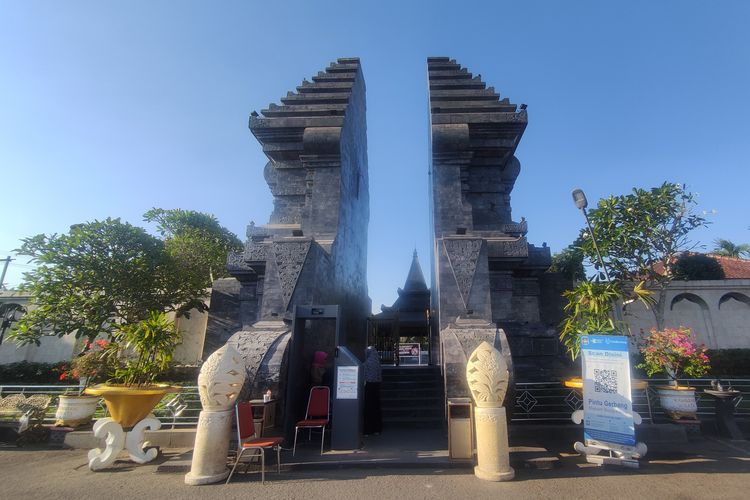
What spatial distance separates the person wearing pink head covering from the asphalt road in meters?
2.40

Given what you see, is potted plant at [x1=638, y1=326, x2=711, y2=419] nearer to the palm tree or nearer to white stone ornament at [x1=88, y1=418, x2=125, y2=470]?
white stone ornament at [x1=88, y1=418, x2=125, y2=470]

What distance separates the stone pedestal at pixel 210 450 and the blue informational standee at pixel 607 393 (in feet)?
17.4

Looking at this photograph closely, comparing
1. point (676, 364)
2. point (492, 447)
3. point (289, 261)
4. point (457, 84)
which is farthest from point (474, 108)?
point (492, 447)

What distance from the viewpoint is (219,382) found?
16.3ft

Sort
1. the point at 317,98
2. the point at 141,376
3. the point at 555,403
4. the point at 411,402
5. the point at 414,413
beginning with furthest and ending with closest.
Result: the point at 317,98 → the point at 411,402 → the point at 414,413 → the point at 555,403 → the point at 141,376

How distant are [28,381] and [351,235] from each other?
61.7 feet

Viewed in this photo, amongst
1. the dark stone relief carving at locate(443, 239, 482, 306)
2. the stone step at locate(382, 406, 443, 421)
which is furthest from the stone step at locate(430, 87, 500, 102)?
the stone step at locate(382, 406, 443, 421)

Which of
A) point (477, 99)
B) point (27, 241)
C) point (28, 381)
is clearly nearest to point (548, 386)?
point (477, 99)

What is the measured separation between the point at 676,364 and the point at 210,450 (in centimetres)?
834

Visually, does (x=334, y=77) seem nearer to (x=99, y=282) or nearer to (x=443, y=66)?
(x=443, y=66)

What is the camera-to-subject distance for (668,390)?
687 centimetres

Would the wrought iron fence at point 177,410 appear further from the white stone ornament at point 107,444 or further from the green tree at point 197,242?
the green tree at point 197,242

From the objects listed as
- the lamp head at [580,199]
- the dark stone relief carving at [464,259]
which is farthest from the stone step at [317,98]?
the lamp head at [580,199]

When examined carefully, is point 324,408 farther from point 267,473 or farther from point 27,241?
point 27,241
